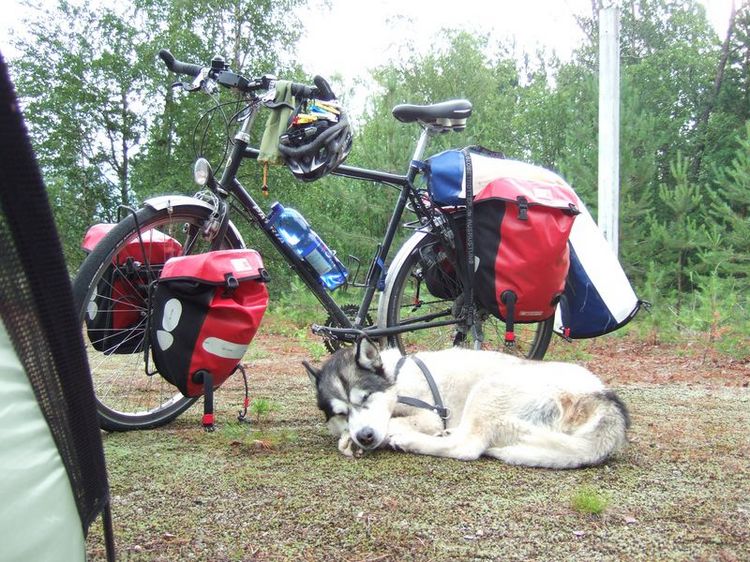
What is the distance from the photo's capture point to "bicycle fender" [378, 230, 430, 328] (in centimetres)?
384

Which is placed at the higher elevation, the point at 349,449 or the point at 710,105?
the point at 710,105

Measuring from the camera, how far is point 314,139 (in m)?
3.27

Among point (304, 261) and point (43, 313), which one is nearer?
point (43, 313)

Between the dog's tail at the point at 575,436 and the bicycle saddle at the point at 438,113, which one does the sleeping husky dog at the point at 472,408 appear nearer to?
the dog's tail at the point at 575,436

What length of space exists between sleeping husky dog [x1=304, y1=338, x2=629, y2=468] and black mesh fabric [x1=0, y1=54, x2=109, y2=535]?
4.76 feet

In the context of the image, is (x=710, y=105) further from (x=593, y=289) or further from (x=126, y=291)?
(x=126, y=291)

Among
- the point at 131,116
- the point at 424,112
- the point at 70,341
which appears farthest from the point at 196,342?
the point at 131,116

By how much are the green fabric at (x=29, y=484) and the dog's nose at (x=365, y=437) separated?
1526 mm

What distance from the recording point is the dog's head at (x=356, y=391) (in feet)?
9.28

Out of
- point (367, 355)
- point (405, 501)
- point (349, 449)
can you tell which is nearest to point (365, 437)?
point (349, 449)

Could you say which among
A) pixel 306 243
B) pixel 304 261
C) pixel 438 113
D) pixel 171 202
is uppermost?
pixel 438 113

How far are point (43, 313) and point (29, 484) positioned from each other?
335mm

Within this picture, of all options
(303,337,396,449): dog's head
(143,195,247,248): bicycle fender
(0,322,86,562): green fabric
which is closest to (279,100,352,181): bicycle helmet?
(143,195,247,248): bicycle fender

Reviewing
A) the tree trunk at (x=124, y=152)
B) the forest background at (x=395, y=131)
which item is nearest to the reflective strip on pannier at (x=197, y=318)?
the forest background at (x=395, y=131)
